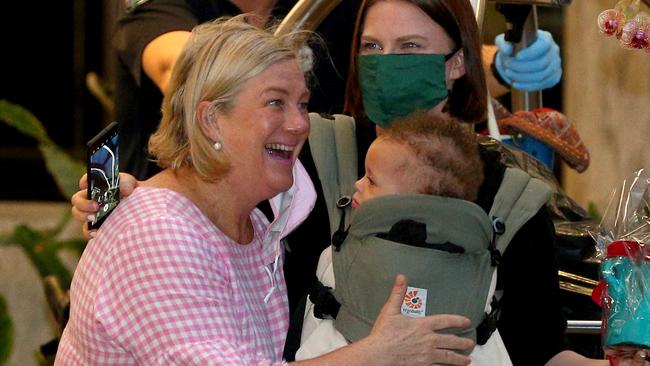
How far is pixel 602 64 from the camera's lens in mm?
5742

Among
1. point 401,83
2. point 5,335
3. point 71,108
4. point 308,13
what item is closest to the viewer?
point 401,83

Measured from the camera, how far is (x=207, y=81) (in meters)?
2.56

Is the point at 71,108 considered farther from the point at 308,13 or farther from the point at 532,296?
the point at 532,296

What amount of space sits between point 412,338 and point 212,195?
464 mm

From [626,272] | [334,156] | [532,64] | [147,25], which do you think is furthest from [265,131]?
[532,64]

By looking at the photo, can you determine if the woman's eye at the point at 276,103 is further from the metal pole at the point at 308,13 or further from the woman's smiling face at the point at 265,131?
the metal pole at the point at 308,13

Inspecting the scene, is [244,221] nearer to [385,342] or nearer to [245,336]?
[245,336]

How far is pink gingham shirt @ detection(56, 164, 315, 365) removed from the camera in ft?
7.78

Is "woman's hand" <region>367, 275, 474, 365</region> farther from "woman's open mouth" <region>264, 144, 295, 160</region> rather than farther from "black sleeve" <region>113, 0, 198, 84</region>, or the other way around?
"black sleeve" <region>113, 0, 198, 84</region>

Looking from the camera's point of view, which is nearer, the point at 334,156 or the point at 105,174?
the point at 105,174

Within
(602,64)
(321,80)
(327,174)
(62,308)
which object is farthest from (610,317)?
(602,64)

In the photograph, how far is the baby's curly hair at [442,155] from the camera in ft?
8.35

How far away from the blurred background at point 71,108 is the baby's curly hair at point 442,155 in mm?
2279

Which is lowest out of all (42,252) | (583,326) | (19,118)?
(42,252)
